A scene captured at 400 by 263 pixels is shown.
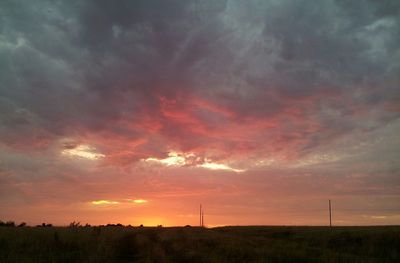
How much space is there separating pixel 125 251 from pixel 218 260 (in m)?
8.48

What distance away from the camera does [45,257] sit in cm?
2094

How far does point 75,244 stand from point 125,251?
3198 millimetres

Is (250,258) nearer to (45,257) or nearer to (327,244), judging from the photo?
(45,257)

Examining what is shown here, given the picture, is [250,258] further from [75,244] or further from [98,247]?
[75,244]

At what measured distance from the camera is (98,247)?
24219 millimetres

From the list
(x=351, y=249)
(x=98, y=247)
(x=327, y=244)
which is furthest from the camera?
(x=327, y=244)

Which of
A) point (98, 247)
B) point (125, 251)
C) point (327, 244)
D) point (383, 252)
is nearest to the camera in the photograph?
point (98, 247)

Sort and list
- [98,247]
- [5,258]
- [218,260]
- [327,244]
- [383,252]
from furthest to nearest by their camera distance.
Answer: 1. [327,244]
2. [383,252]
3. [98,247]
4. [218,260]
5. [5,258]

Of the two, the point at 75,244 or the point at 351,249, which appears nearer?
the point at 75,244

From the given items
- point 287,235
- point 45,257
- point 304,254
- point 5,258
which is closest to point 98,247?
point 45,257

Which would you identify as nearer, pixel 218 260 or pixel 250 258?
pixel 218 260

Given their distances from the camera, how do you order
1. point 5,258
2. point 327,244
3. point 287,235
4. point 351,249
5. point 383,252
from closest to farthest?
point 5,258, point 383,252, point 351,249, point 327,244, point 287,235

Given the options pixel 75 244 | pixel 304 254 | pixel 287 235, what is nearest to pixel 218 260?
pixel 304 254

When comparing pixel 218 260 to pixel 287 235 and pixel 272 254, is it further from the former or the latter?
pixel 287 235
